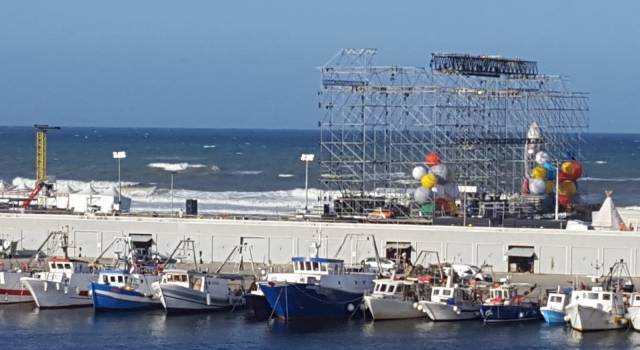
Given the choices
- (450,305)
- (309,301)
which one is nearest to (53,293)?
(309,301)

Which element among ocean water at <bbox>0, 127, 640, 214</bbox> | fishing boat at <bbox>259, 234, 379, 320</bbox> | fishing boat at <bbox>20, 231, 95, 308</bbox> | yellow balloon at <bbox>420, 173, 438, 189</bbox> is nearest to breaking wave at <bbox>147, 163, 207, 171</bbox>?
ocean water at <bbox>0, 127, 640, 214</bbox>

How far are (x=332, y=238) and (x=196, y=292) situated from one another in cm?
1128

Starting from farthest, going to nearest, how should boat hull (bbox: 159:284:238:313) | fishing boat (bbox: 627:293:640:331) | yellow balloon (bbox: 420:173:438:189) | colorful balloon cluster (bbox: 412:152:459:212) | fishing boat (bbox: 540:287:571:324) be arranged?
yellow balloon (bbox: 420:173:438:189)
colorful balloon cluster (bbox: 412:152:459:212)
boat hull (bbox: 159:284:238:313)
fishing boat (bbox: 540:287:571:324)
fishing boat (bbox: 627:293:640:331)

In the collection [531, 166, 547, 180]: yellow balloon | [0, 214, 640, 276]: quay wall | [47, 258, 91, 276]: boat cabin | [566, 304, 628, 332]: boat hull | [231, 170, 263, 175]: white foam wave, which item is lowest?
[566, 304, 628, 332]: boat hull

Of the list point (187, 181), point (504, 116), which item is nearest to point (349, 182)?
point (504, 116)

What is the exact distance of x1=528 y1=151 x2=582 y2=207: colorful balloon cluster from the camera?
89.6m

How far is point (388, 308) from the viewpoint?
69312 mm

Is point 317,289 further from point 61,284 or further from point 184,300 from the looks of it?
point 61,284

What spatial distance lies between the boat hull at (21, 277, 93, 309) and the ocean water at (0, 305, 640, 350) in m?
1.54

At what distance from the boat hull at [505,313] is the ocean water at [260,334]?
468 millimetres

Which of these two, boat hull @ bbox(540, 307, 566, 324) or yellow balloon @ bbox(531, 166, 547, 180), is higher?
yellow balloon @ bbox(531, 166, 547, 180)

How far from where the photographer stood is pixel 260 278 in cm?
7519

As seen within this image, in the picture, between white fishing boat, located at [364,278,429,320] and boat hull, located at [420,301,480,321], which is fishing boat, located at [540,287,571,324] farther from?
white fishing boat, located at [364,278,429,320]

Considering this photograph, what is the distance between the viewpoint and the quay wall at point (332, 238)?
255 feet
